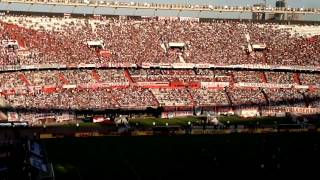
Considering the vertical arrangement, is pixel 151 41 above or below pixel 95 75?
above

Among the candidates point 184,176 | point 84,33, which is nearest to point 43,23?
point 84,33

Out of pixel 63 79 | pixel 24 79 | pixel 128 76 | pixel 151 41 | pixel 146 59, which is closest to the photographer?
pixel 24 79

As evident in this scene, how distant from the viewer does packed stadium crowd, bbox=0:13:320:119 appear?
2746 inches

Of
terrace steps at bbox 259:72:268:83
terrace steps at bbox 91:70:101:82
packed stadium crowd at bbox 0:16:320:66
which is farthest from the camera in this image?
terrace steps at bbox 259:72:268:83

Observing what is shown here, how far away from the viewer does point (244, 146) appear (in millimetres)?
49406

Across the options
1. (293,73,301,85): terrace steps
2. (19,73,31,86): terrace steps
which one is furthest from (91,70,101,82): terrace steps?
(293,73,301,85): terrace steps

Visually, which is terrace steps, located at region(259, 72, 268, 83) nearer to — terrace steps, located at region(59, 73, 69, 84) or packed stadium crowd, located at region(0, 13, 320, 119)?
packed stadium crowd, located at region(0, 13, 320, 119)

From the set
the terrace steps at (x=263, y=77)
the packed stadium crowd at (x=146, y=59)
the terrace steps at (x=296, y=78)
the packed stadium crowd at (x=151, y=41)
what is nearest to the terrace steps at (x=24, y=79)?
the packed stadium crowd at (x=146, y=59)

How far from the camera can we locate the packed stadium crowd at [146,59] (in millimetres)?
69750

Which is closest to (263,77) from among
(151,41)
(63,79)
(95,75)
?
(151,41)

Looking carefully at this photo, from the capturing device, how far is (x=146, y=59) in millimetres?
78062

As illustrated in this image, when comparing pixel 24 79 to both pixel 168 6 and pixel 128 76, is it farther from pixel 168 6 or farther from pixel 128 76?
pixel 168 6

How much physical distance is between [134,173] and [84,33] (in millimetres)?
43041

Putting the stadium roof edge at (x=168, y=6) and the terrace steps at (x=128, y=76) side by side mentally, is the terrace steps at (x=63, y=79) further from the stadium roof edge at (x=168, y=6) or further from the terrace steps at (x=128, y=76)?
the stadium roof edge at (x=168, y=6)
